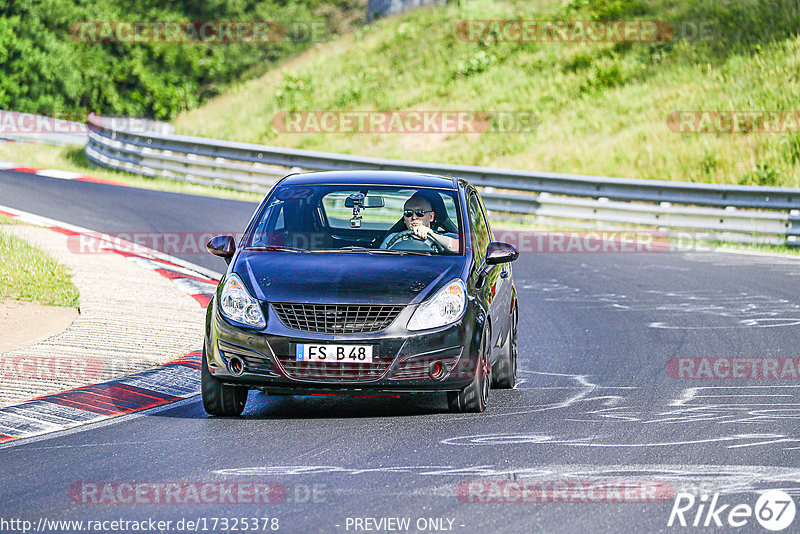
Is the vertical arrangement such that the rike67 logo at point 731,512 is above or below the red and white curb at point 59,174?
below

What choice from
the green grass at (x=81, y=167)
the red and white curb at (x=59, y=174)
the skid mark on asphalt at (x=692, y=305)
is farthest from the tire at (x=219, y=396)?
the red and white curb at (x=59, y=174)

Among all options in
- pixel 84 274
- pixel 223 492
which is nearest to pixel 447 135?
pixel 84 274

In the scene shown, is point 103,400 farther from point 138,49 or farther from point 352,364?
point 138,49

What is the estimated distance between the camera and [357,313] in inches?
299

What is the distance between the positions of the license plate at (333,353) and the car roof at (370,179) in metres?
1.85

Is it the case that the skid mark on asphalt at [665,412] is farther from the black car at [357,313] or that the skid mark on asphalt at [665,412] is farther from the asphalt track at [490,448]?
the black car at [357,313]

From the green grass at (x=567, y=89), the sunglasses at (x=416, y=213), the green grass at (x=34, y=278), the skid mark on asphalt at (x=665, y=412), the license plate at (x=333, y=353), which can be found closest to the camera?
the skid mark on asphalt at (x=665, y=412)

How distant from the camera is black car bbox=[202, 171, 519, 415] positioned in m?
7.55

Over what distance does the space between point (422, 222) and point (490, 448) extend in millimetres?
2333

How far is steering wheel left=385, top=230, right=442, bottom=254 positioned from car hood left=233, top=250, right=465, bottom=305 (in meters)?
0.25

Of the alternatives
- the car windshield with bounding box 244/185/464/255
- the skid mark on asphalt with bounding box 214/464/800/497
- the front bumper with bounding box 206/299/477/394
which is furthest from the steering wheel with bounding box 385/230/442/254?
the skid mark on asphalt with bounding box 214/464/800/497

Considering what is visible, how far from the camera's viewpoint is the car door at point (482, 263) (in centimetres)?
845

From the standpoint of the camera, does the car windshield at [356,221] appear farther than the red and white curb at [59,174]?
No

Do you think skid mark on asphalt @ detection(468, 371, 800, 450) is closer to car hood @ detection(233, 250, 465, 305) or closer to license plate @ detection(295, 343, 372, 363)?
license plate @ detection(295, 343, 372, 363)
